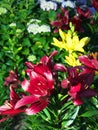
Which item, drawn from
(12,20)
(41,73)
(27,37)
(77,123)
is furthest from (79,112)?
(12,20)

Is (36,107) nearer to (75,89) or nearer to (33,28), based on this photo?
(75,89)

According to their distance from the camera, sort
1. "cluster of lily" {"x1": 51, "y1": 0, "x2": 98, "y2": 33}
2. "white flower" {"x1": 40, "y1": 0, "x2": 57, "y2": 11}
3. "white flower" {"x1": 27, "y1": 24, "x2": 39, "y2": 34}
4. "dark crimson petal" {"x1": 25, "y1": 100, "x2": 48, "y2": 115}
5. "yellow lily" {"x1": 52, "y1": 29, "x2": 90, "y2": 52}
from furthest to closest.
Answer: "white flower" {"x1": 40, "y1": 0, "x2": 57, "y2": 11} → "white flower" {"x1": 27, "y1": 24, "x2": 39, "y2": 34} → "cluster of lily" {"x1": 51, "y1": 0, "x2": 98, "y2": 33} → "yellow lily" {"x1": 52, "y1": 29, "x2": 90, "y2": 52} → "dark crimson petal" {"x1": 25, "y1": 100, "x2": 48, "y2": 115}

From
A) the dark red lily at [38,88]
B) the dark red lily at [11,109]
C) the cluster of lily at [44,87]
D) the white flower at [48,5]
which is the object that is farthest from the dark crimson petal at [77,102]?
the white flower at [48,5]

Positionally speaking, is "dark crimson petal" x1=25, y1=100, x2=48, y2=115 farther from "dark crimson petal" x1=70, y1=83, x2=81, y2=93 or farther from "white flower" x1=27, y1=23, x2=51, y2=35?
"white flower" x1=27, y1=23, x2=51, y2=35

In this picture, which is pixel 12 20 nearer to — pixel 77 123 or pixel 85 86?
pixel 77 123

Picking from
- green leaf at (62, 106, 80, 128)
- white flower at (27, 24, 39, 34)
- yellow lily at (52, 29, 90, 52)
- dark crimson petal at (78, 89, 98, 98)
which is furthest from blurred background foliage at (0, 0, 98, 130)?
dark crimson petal at (78, 89, 98, 98)

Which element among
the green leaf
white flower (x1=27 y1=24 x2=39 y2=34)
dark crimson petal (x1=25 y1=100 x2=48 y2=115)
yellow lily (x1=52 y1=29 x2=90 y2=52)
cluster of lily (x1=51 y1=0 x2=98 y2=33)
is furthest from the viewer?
white flower (x1=27 y1=24 x2=39 y2=34)

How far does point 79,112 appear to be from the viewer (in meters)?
2.39

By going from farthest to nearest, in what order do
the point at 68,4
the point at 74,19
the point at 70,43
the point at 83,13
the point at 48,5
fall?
the point at 68,4 < the point at 48,5 < the point at 83,13 < the point at 74,19 < the point at 70,43

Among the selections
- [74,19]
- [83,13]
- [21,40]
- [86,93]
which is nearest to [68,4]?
[83,13]

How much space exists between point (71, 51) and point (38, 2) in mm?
1304

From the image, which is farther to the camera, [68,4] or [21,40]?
[68,4]

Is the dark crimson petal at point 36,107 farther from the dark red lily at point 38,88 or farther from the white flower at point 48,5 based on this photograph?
the white flower at point 48,5

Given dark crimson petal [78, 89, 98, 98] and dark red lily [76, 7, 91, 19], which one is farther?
dark red lily [76, 7, 91, 19]
